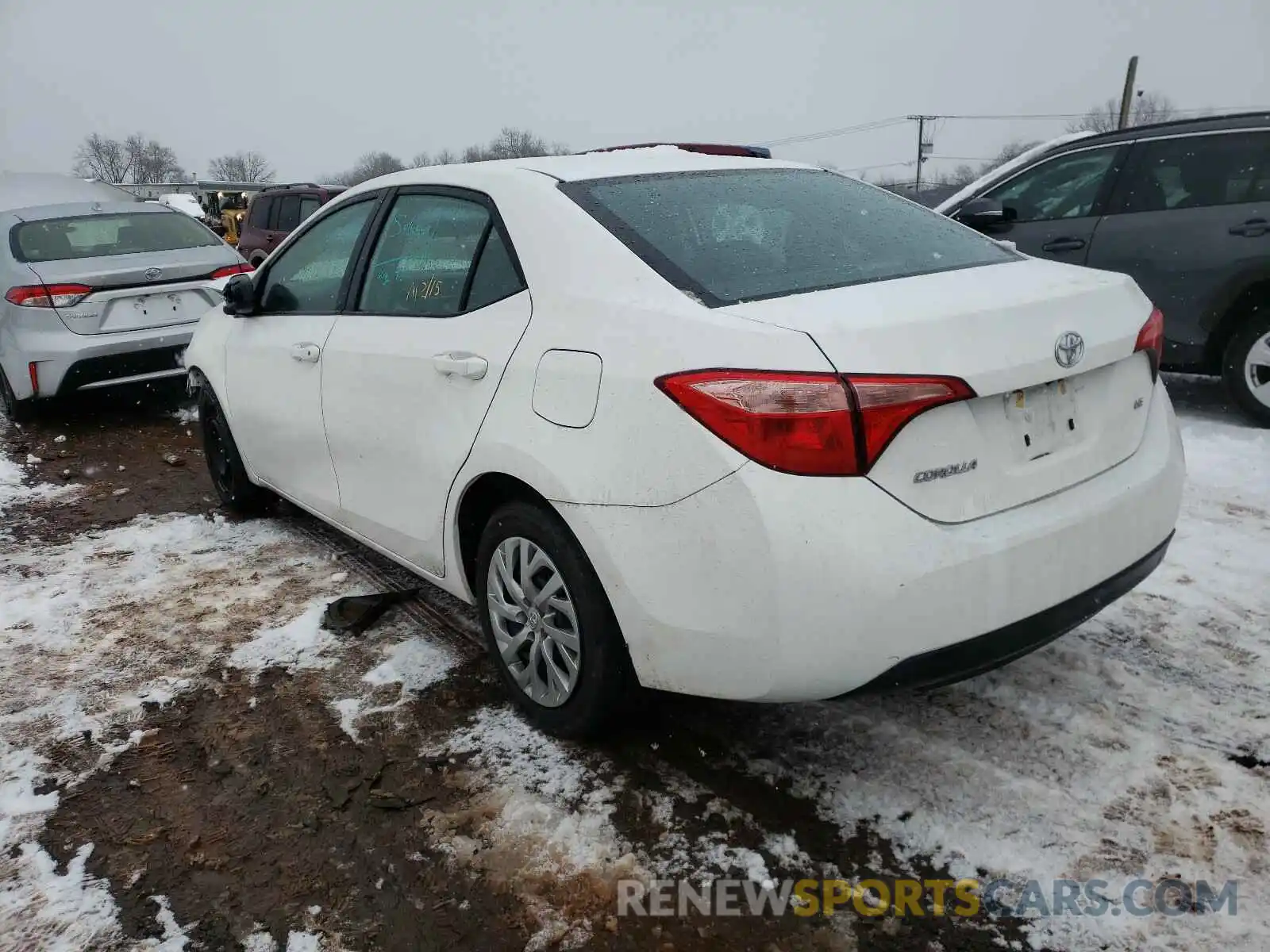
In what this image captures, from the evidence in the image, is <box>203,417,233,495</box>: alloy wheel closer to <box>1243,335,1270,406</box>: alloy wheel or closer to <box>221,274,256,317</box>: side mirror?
<box>221,274,256,317</box>: side mirror

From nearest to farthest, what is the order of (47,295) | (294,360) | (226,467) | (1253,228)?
1. (294,360)
2. (226,467)
3. (1253,228)
4. (47,295)

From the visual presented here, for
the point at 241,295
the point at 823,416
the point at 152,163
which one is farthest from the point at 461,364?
the point at 152,163

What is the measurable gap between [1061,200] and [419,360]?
493cm

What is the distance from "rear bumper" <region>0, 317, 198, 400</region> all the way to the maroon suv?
7.53 meters

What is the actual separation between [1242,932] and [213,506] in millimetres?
4855

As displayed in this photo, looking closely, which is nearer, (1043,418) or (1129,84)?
(1043,418)

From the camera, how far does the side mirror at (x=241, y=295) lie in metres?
4.01

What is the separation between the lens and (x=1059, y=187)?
6.14 m

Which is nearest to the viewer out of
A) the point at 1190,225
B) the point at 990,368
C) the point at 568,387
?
the point at 990,368

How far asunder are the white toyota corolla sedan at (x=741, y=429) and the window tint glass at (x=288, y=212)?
40.6 feet

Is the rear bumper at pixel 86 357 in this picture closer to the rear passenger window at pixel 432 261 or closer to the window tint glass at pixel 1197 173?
the rear passenger window at pixel 432 261

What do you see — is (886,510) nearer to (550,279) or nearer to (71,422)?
(550,279)

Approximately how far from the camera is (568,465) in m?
2.33

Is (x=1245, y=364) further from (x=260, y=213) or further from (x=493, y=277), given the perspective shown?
(x=260, y=213)
